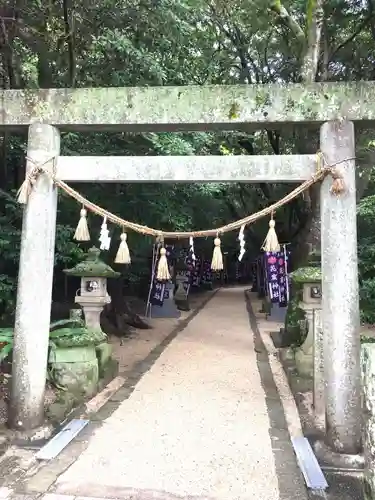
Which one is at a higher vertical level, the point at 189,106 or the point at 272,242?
the point at 189,106

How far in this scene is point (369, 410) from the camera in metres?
2.74

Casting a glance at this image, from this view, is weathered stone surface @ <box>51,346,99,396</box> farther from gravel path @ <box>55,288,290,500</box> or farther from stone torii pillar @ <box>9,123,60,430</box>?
stone torii pillar @ <box>9,123,60,430</box>

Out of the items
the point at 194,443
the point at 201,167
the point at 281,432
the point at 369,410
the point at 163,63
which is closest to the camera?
the point at 369,410

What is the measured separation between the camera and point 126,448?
529 cm

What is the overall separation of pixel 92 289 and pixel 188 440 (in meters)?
4.20

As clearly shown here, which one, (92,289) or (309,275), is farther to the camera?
(92,289)

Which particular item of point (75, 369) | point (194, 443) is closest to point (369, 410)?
point (194, 443)

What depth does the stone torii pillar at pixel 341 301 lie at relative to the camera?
488 centimetres

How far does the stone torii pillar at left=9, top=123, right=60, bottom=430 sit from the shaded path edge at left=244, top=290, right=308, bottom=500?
9.12 feet

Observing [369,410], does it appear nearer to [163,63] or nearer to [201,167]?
[201,167]

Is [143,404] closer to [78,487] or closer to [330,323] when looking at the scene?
[78,487]

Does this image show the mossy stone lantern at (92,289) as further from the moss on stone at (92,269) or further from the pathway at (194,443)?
the pathway at (194,443)

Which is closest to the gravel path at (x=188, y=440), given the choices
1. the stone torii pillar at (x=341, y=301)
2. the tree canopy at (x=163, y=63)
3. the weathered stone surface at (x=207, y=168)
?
the stone torii pillar at (x=341, y=301)

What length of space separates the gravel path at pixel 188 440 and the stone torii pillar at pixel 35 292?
2.89ft
